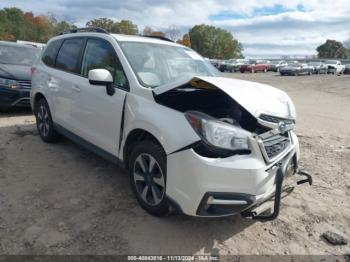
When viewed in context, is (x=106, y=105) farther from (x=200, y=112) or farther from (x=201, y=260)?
(x=201, y=260)

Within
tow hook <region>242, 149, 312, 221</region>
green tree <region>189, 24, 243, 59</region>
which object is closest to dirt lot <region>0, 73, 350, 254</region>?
tow hook <region>242, 149, 312, 221</region>

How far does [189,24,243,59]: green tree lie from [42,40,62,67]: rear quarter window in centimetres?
8830

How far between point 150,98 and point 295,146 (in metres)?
1.55

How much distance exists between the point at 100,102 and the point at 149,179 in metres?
1.19

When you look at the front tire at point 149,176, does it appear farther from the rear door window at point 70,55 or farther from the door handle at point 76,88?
the rear door window at point 70,55

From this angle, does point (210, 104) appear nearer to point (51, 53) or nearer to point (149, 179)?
point (149, 179)

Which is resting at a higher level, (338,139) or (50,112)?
(50,112)

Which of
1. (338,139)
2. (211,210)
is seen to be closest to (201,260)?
(211,210)

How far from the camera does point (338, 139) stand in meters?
6.99

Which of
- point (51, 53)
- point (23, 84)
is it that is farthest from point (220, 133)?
point (23, 84)

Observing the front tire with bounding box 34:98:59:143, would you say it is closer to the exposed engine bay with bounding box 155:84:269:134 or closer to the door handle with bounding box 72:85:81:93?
the door handle with bounding box 72:85:81:93

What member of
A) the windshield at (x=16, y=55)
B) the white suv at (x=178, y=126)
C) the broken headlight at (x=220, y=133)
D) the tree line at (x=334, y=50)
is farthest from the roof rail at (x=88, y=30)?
the tree line at (x=334, y=50)

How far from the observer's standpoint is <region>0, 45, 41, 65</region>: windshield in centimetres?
886

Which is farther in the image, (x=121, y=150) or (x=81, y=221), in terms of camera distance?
(x=121, y=150)
